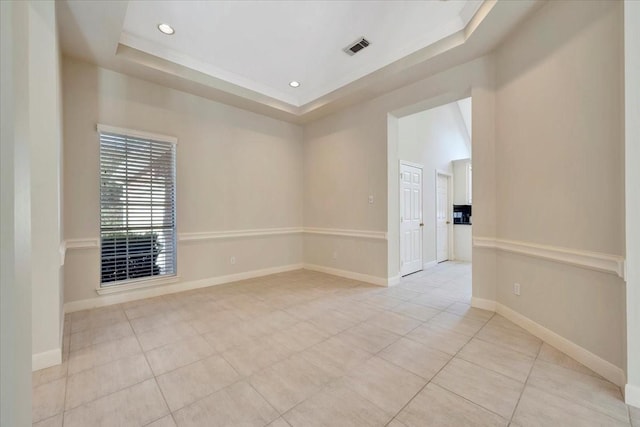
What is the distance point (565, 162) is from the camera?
7.52ft

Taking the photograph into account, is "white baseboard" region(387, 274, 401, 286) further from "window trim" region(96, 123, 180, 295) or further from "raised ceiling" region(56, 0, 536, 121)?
"window trim" region(96, 123, 180, 295)

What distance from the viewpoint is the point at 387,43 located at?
3.29m

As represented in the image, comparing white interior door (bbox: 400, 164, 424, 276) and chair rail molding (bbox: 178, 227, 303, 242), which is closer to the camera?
chair rail molding (bbox: 178, 227, 303, 242)

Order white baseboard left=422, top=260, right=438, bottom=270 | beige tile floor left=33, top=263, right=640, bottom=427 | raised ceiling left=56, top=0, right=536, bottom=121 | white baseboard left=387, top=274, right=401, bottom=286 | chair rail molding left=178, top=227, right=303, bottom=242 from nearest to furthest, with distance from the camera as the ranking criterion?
beige tile floor left=33, top=263, right=640, bottom=427 → raised ceiling left=56, top=0, right=536, bottom=121 → chair rail molding left=178, top=227, right=303, bottom=242 → white baseboard left=387, top=274, right=401, bottom=286 → white baseboard left=422, top=260, right=438, bottom=270

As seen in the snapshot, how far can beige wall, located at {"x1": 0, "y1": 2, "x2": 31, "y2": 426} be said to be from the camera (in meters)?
0.52

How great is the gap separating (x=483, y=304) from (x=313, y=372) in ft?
7.87

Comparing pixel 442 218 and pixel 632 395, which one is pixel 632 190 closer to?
pixel 632 395

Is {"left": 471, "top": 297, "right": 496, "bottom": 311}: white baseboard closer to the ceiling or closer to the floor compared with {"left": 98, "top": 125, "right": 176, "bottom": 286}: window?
closer to the floor

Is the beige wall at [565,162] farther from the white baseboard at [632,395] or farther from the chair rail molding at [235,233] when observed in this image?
the chair rail molding at [235,233]

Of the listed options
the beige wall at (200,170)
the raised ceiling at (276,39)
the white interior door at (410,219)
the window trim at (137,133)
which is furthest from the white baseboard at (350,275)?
the window trim at (137,133)

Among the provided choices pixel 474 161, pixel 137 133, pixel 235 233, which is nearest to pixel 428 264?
pixel 474 161

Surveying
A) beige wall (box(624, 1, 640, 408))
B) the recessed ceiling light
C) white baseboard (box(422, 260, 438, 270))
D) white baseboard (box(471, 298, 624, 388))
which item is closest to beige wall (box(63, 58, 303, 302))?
the recessed ceiling light

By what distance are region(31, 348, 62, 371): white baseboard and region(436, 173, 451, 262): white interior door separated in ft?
20.9

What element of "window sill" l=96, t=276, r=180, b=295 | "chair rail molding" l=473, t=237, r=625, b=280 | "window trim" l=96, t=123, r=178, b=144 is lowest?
"window sill" l=96, t=276, r=180, b=295
